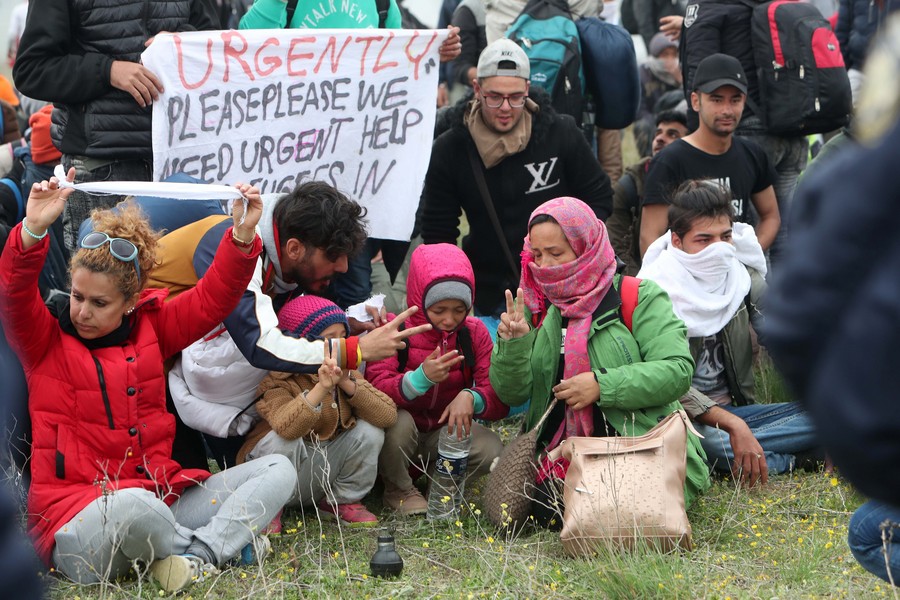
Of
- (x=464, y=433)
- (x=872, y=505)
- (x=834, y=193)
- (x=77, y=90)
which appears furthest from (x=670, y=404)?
(x=834, y=193)

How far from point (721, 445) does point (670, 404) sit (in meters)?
0.68

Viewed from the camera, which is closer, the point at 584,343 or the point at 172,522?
the point at 172,522

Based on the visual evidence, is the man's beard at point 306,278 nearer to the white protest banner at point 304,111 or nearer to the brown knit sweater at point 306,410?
the brown knit sweater at point 306,410

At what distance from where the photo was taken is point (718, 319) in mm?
5680

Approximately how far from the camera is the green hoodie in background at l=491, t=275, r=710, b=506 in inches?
185

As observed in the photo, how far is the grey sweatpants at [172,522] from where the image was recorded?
4.02m

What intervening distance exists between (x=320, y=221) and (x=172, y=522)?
1344mm

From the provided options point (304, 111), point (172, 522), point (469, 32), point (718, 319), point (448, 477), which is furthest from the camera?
point (469, 32)

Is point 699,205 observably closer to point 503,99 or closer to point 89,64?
point 503,99

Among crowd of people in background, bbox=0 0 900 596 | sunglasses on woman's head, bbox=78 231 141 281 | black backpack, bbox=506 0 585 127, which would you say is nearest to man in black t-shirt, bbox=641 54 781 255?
crowd of people in background, bbox=0 0 900 596

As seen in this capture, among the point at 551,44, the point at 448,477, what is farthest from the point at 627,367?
the point at 551,44

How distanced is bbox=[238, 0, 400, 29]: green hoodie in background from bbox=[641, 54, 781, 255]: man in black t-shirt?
182 centimetres

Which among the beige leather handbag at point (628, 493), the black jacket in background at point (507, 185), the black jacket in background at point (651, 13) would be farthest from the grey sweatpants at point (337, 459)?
the black jacket in background at point (651, 13)

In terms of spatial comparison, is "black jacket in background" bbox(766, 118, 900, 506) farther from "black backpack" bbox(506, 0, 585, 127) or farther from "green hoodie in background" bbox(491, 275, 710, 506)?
"black backpack" bbox(506, 0, 585, 127)
